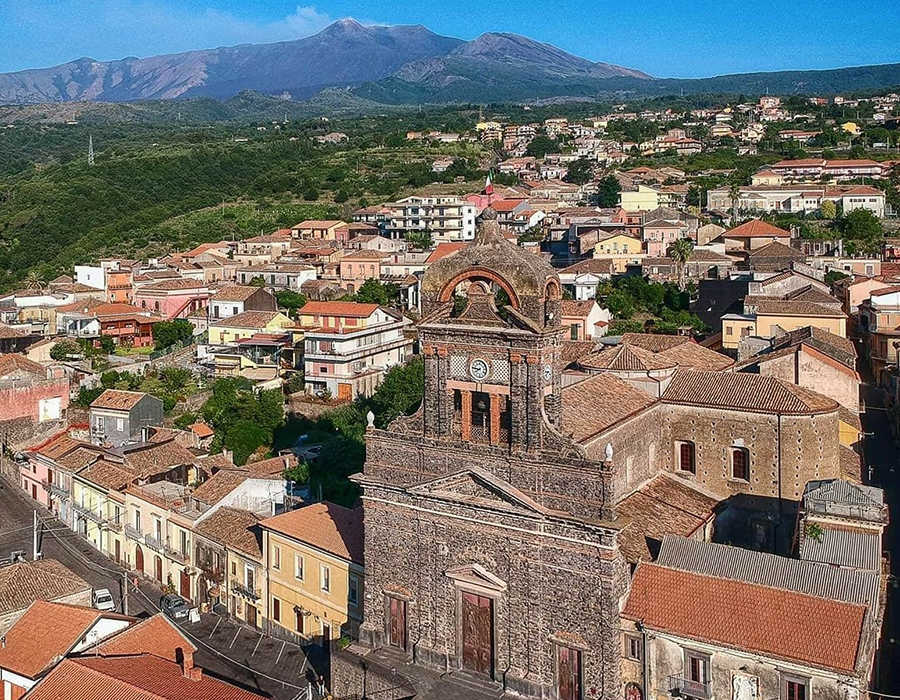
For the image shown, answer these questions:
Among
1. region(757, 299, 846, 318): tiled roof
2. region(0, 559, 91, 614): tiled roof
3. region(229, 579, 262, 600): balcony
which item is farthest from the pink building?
region(0, 559, 91, 614): tiled roof

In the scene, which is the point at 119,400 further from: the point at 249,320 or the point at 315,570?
the point at 315,570

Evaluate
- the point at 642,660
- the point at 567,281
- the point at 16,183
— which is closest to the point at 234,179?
the point at 16,183

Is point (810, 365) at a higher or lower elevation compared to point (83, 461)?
higher

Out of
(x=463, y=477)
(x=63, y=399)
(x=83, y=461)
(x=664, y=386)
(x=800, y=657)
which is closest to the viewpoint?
(x=800, y=657)

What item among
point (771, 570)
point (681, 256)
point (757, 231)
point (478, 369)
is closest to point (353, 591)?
point (478, 369)

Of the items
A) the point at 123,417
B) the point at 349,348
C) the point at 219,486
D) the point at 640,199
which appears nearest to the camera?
the point at 219,486

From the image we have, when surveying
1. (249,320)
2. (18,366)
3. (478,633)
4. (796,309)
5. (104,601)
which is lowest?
(104,601)

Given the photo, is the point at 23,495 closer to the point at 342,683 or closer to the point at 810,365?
the point at 342,683
